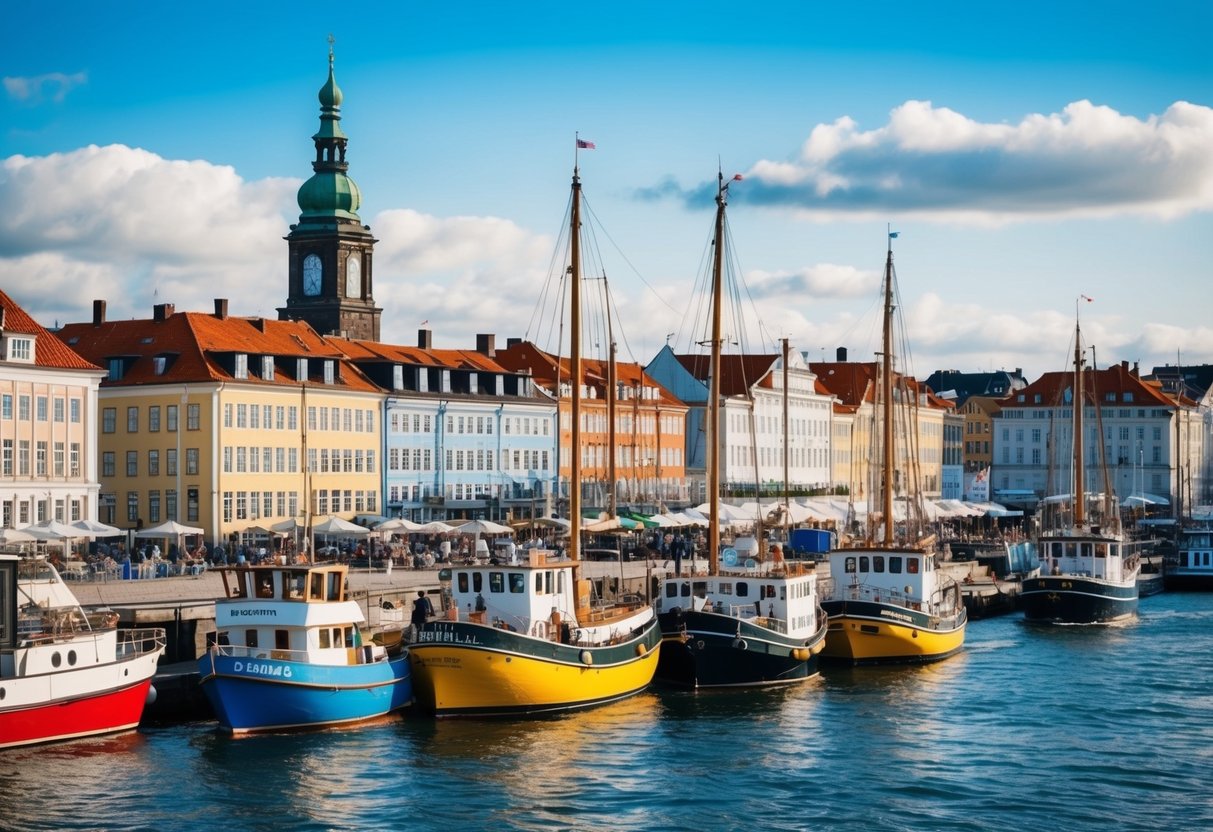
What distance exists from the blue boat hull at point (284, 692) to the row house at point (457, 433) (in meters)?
45.5

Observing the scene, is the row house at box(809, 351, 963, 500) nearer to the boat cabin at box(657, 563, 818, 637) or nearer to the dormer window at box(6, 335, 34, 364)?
the dormer window at box(6, 335, 34, 364)

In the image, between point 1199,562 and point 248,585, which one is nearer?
point 248,585

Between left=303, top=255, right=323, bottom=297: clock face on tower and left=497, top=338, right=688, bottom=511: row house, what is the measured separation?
1340 cm

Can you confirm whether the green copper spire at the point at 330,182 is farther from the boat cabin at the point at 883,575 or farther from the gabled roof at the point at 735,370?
the boat cabin at the point at 883,575

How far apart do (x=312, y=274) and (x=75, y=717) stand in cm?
8229

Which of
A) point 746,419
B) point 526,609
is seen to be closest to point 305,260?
point 746,419

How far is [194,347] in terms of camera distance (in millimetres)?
81250

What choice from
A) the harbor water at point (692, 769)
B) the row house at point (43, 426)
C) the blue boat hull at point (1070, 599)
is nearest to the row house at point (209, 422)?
the row house at point (43, 426)

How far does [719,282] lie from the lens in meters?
53.8

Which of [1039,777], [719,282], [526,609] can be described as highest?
[719,282]

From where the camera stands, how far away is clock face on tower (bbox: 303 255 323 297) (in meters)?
119

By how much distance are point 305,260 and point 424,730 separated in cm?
8127

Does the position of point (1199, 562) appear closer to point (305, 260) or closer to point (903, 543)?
point (903, 543)

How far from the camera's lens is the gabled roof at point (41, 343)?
71.7 meters
